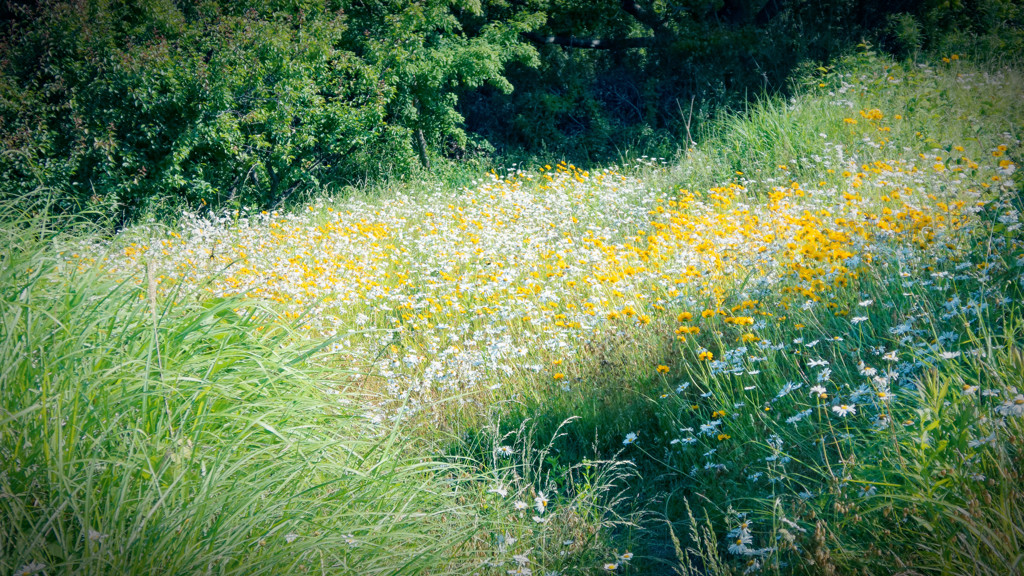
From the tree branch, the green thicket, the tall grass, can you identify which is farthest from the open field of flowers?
the tree branch

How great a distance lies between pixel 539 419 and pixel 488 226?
124 inches

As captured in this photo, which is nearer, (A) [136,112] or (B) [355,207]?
(B) [355,207]

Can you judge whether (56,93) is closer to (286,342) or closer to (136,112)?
(136,112)

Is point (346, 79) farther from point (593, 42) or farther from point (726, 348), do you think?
point (726, 348)

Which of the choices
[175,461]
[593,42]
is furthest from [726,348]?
[593,42]

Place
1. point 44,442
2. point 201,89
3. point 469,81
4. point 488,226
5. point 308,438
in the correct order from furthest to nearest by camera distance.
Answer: point 469,81, point 201,89, point 488,226, point 308,438, point 44,442

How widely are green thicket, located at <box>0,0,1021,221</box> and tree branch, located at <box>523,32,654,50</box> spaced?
1.7 inches

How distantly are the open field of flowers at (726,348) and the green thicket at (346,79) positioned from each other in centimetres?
380

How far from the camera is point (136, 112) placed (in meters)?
9.73

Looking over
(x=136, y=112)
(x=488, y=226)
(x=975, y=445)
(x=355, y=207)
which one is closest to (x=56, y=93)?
(x=136, y=112)

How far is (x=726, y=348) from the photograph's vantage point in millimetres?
3564

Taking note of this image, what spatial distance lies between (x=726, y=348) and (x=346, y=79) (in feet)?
31.4

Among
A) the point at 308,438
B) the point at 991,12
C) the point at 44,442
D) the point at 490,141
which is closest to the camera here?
the point at 44,442

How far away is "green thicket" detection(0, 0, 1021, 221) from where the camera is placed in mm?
9500
